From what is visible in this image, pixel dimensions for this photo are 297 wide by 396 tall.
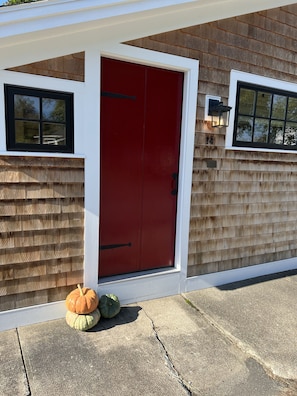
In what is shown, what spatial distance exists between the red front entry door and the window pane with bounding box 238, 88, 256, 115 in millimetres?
734

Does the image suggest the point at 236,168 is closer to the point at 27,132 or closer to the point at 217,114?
the point at 217,114

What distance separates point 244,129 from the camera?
3.36m

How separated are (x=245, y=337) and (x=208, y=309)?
1.52 feet

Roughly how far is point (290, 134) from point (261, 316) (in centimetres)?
218

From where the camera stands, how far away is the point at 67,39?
2.30 meters

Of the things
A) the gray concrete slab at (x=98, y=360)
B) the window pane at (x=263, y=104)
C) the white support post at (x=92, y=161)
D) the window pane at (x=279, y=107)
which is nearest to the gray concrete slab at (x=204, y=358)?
the gray concrete slab at (x=98, y=360)

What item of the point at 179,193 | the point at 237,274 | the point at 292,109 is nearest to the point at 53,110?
the point at 179,193

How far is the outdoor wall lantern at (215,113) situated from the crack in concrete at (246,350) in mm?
1778

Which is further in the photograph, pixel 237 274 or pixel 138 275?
pixel 237 274

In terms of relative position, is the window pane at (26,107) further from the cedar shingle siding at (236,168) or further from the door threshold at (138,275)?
the door threshold at (138,275)

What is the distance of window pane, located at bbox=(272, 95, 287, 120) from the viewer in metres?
3.54

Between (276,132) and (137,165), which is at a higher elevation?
(276,132)

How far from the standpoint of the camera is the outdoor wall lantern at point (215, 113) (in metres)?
3.03

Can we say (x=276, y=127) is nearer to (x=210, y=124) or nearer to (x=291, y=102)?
(x=291, y=102)
